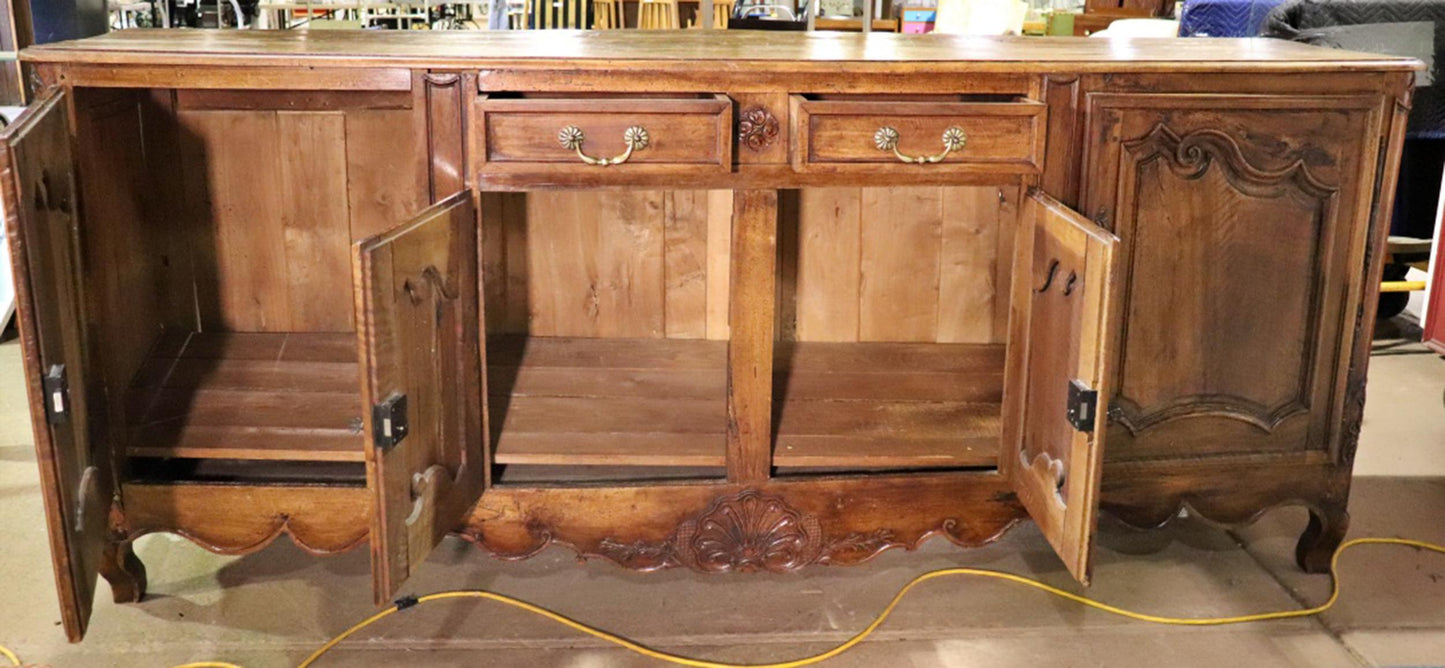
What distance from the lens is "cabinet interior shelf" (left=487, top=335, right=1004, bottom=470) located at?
2.07 meters

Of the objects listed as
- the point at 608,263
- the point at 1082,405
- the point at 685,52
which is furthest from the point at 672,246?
the point at 1082,405

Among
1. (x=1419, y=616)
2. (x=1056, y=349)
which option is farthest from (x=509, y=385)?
(x=1419, y=616)

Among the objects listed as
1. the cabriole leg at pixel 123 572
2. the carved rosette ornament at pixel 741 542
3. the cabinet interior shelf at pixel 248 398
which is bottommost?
the cabriole leg at pixel 123 572

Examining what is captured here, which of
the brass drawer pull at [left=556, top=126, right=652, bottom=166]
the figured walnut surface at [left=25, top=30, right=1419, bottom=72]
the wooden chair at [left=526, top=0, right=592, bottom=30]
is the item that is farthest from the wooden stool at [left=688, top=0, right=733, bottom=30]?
the brass drawer pull at [left=556, top=126, right=652, bottom=166]

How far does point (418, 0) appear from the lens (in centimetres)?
650

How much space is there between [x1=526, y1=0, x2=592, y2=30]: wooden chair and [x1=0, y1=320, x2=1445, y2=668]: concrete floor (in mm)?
3219

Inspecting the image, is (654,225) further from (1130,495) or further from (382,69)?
(1130,495)

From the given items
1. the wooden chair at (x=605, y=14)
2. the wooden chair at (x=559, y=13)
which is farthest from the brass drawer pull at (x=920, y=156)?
the wooden chair at (x=605, y=14)

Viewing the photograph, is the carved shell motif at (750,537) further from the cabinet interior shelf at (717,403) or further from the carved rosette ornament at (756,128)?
the carved rosette ornament at (756,128)

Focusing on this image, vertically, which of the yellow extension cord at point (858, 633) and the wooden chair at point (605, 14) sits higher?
the wooden chair at point (605, 14)

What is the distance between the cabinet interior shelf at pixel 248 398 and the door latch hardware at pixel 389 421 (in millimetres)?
414

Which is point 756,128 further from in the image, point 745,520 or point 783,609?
point 783,609

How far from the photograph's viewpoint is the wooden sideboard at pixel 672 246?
1.77 metres

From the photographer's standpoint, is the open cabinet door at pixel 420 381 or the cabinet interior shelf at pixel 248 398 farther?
the cabinet interior shelf at pixel 248 398
